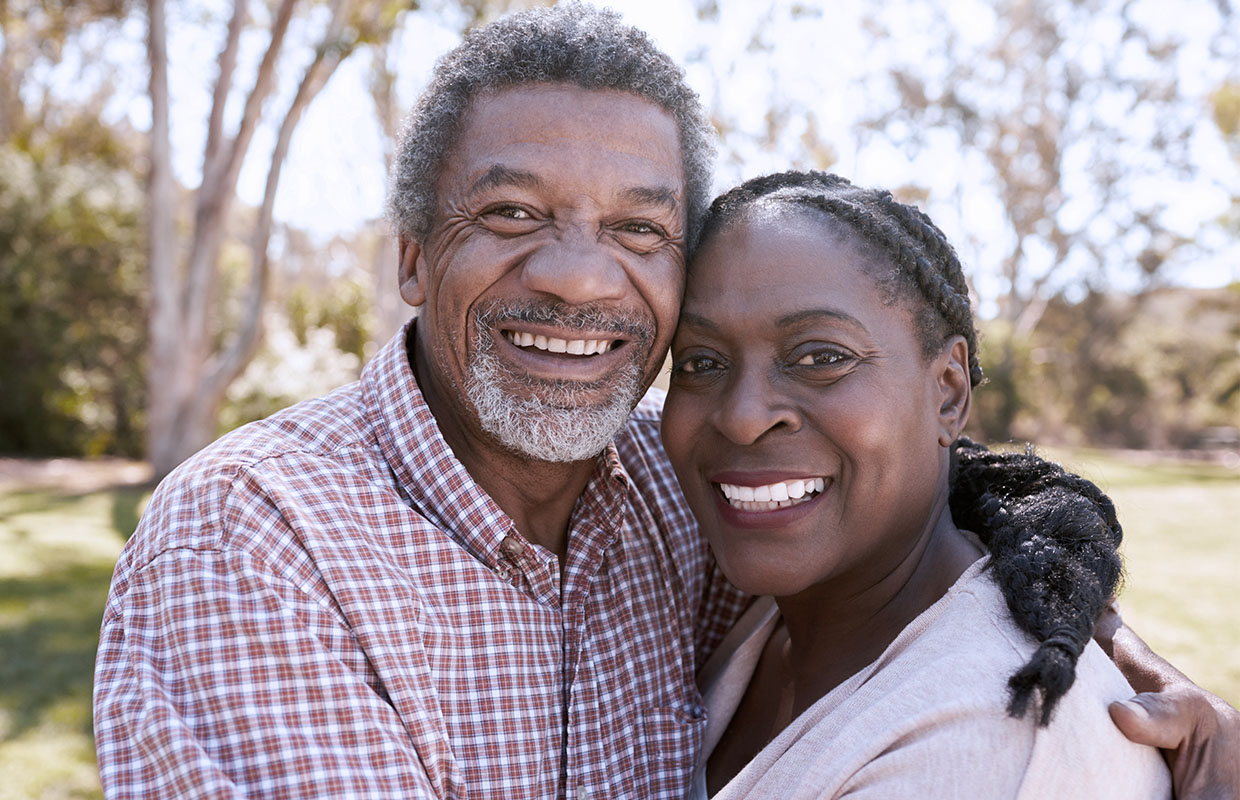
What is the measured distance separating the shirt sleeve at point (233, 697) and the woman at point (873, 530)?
0.72 meters

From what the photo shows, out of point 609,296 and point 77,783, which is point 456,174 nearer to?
point 609,296

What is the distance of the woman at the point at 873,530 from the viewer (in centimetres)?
170

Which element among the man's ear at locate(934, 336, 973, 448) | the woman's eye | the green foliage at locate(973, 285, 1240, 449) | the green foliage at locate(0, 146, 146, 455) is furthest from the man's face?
the green foliage at locate(973, 285, 1240, 449)

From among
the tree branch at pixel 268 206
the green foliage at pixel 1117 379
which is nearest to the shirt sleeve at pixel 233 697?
the tree branch at pixel 268 206

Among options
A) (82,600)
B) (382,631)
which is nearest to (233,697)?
(382,631)

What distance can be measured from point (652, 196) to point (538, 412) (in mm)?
574

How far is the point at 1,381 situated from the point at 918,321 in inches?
601

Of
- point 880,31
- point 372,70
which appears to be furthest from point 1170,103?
point 372,70

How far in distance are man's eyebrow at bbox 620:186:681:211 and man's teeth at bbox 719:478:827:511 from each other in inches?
27.8

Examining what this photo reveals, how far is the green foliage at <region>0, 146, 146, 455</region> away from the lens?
14445 mm

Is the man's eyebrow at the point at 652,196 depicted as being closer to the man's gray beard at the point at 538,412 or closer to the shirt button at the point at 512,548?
the man's gray beard at the point at 538,412

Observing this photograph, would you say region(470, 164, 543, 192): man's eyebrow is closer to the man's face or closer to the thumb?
the man's face

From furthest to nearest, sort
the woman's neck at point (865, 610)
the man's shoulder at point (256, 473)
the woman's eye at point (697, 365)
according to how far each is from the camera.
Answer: the woman's eye at point (697, 365) < the woman's neck at point (865, 610) < the man's shoulder at point (256, 473)

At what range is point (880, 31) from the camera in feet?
79.8
